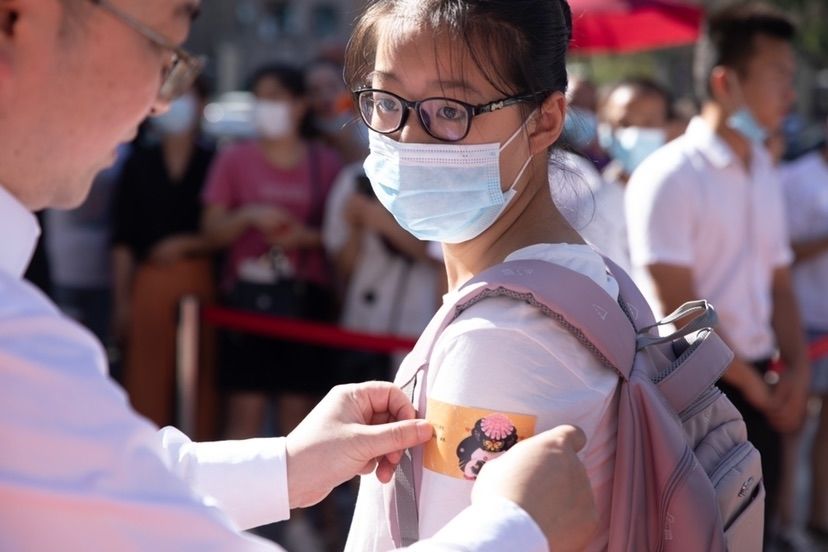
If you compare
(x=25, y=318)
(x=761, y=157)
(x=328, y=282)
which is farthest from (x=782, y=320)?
(x=25, y=318)

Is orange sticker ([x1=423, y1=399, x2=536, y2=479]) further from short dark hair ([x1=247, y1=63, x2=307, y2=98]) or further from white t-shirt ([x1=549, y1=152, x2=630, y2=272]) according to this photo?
short dark hair ([x1=247, y1=63, x2=307, y2=98])

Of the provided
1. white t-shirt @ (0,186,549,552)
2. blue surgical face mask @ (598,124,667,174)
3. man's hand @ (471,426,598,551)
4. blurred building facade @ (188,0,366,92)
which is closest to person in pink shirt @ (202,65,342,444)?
blue surgical face mask @ (598,124,667,174)

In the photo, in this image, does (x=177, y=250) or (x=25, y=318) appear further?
(x=177, y=250)

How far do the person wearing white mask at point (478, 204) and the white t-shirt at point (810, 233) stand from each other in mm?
4030

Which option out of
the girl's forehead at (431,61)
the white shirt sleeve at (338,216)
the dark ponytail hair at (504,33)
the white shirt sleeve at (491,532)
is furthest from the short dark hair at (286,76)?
the white shirt sleeve at (491,532)

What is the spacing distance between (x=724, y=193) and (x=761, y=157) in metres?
0.29

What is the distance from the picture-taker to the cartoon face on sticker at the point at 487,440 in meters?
1.62

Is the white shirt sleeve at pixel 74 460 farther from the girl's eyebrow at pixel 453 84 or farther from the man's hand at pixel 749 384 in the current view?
the man's hand at pixel 749 384

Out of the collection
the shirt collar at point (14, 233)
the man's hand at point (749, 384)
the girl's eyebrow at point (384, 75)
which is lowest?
the man's hand at point (749, 384)

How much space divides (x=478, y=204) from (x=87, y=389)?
0.96 metres

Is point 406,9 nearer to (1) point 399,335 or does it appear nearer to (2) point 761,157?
→ (2) point 761,157

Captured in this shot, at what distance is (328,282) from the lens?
5.72 meters

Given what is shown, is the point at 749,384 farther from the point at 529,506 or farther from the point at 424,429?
the point at 529,506

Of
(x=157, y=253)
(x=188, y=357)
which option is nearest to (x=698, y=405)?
(x=188, y=357)
